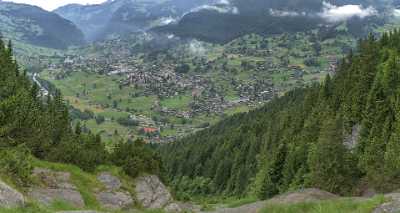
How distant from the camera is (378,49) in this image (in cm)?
9612

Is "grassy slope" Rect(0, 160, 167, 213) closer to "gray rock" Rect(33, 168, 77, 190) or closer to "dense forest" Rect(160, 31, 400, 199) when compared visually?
"gray rock" Rect(33, 168, 77, 190)

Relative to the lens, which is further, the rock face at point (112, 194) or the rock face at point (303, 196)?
the rock face at point (112, 194)

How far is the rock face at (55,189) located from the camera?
35.9 metres

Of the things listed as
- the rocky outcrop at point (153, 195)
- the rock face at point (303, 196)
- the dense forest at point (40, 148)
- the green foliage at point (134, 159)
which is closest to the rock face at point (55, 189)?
the dense forest at point (40, 148)

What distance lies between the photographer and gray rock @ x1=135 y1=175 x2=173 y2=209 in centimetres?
5066

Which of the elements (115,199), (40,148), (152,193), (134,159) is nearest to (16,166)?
(115,199)

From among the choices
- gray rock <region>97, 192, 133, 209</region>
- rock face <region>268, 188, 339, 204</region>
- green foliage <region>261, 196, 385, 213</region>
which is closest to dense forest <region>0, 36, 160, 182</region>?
gray rock <region>97, 192, 133, 209</region>

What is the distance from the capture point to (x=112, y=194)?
45.8m

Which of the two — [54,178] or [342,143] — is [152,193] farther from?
[342,143]

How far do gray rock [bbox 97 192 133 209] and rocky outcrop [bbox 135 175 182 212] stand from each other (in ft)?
9.13

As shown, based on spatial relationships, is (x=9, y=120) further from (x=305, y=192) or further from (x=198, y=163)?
(x=198, y=163)

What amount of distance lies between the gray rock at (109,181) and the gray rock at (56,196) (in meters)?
7.01

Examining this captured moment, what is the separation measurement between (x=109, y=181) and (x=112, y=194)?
147 inches

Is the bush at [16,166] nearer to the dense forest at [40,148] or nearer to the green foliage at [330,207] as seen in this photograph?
the dense forest at [40,148]
